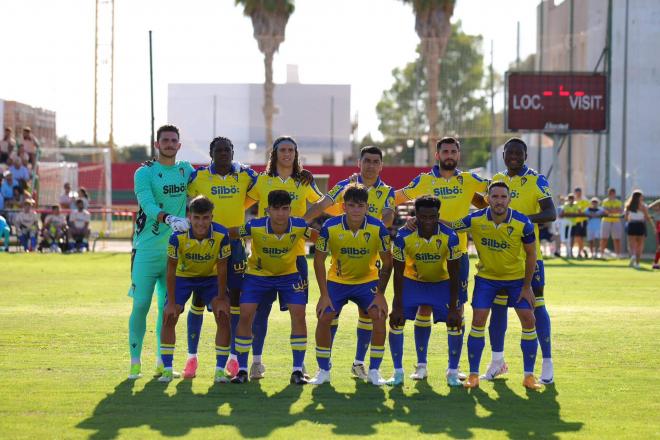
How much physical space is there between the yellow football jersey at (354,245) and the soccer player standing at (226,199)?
882 millimetres

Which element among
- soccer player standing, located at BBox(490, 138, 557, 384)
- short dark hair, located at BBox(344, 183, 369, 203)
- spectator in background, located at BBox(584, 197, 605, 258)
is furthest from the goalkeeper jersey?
spectator in background, located at BBox(584, 197, 605, 258)

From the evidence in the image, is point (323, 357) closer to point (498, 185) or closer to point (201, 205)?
point (201, 205)

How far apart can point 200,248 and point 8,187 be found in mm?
25159

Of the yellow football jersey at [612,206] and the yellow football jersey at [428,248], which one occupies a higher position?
the yellow football jersey at [428,248]

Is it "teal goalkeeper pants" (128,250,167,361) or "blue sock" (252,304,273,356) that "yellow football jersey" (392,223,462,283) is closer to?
"blue sock" (252,304,273,356)

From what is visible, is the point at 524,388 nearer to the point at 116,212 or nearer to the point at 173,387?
the point at 173,387

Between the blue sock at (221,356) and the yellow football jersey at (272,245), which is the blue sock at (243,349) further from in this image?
the yellow football jersey at (272,245)

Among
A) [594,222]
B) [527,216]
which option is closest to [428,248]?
[527,216]

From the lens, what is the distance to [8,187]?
110ft

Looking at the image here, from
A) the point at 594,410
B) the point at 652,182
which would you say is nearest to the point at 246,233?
the point at 594,410

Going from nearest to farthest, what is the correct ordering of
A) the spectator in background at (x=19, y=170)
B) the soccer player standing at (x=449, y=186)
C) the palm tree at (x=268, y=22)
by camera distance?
the soccer player standing at (x=449, y=186) → the spectator in background at (x=19, y=170) → the palm tree at (x=268, y=22)

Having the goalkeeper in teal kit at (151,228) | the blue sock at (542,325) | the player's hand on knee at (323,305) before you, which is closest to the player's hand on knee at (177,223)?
the goalkeeper in teal kit at (151,228)

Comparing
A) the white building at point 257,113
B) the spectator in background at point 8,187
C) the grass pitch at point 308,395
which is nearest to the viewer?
the grass pitch at point 308,395

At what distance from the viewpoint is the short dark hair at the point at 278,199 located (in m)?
9.81
